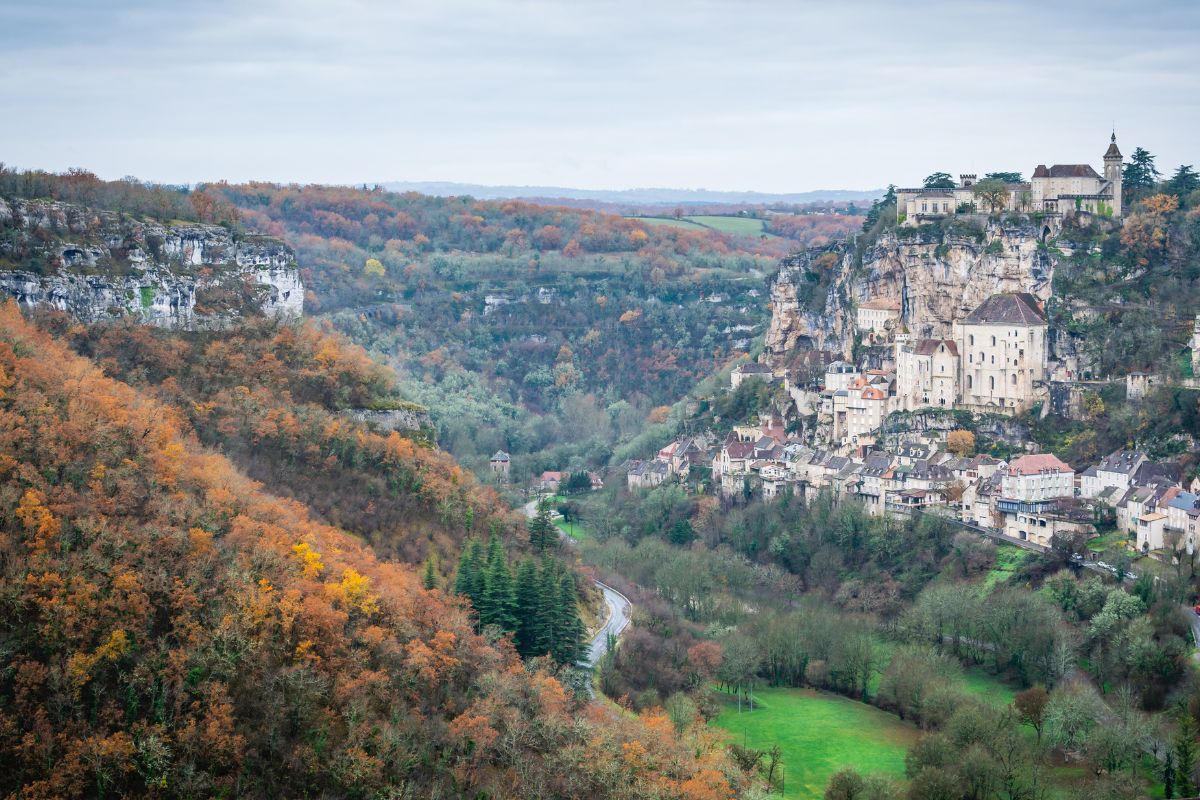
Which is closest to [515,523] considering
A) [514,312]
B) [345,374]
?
[345,374]

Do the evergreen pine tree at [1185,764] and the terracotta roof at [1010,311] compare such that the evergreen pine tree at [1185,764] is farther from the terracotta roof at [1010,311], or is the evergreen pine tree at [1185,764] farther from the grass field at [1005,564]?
the terracotta roof at [1010,311]

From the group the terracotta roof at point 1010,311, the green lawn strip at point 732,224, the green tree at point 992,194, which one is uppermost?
the green tree at point 992,194

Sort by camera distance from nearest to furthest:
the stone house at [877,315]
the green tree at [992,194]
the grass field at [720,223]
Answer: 1. the green tree at [992,194]
2. the stone house at [877,315]
3. the grass field at [720,223]

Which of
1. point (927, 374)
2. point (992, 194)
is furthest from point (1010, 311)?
point (992, 194)

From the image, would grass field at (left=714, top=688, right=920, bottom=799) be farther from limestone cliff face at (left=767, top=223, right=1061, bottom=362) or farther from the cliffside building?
limestone cliff face at (left=767, top=223, right=1061, bottom=362)

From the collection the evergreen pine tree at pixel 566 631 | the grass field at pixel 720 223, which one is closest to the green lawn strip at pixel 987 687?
the evergreen pine tree at pixel 566 631

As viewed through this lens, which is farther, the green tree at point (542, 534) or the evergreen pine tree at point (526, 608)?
the green tree at point (542, 534)

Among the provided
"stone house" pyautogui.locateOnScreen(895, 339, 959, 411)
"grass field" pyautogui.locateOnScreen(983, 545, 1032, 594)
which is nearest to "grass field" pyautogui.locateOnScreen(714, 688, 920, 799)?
"grass field" pyautogui.locateOnScreen(983, 545, 1032, 594)
